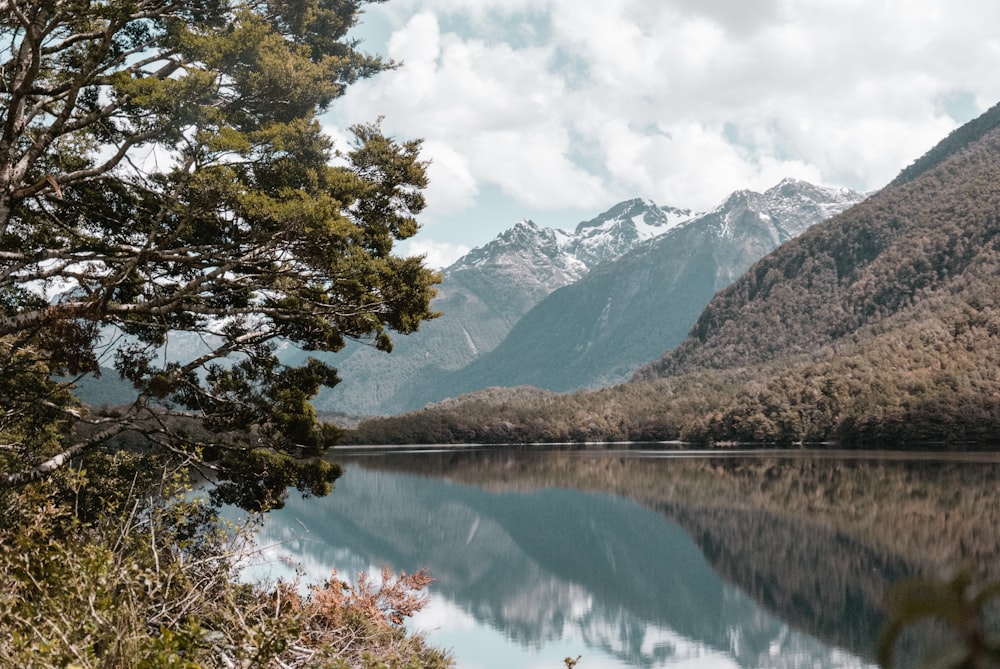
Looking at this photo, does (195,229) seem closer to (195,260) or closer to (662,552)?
(195,260)

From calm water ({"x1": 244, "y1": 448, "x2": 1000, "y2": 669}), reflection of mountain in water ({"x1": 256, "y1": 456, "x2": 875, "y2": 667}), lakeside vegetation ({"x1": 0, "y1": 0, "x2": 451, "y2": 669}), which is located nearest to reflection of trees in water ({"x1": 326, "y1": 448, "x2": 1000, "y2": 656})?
calm water ({"x1": 244, "y1": 448, "x2": 1000, "y2": 669})

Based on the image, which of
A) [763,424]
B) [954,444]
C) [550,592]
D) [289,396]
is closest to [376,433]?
[763,424]

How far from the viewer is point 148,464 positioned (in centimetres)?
1919

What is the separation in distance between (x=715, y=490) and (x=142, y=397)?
176 feet

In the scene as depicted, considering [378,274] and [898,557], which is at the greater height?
[378,274]

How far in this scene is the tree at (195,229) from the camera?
14508 millimetres

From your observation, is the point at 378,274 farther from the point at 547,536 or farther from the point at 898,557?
the point at 547,536

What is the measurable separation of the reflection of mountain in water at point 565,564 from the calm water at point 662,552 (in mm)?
135

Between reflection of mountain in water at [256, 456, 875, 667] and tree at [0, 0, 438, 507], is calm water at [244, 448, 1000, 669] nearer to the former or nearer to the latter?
reflection of mountain in water at [256, 456, 875, 667]

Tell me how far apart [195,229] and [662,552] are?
3498 centimetres

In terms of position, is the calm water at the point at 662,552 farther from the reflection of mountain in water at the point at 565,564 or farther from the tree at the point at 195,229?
the tree at the point at 195,229

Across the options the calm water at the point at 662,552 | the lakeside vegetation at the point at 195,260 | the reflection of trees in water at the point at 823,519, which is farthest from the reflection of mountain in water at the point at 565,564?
the lakeside vegetation at the point at 195,260

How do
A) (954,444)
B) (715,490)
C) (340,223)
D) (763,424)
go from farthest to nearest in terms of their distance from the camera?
(763,424)
(954,444)
(715,490)
(340,223)

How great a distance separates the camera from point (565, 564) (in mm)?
45938
